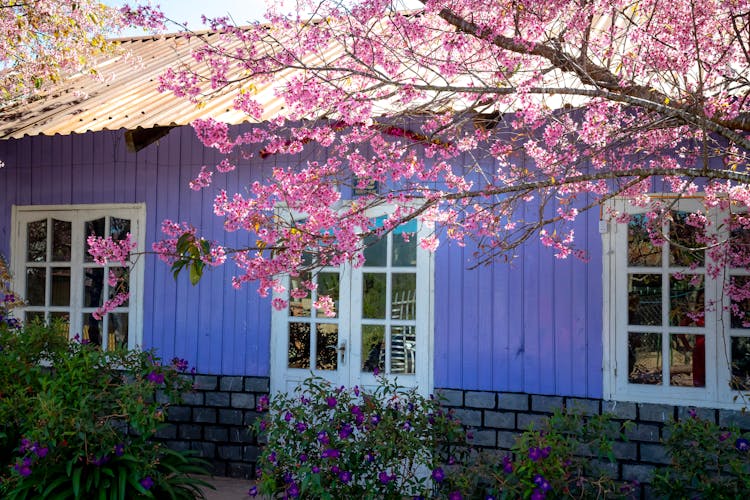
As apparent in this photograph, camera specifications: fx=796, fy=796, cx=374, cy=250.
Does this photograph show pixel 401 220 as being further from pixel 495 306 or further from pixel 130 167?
pixel 130 167

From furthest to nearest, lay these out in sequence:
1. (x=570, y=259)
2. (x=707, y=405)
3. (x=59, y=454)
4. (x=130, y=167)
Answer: (x=130, y=167) → (x=570, y=259) → (x=707, y=405) → (x=59, y=454)

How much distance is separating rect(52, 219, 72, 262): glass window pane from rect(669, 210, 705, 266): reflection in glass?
505cm

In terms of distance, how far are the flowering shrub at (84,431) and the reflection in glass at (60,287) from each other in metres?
1.98

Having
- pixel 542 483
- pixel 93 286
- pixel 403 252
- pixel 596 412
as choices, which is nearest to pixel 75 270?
pixel 93 286

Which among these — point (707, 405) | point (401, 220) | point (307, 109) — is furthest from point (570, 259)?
point (307, 109)

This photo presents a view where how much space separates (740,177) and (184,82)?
293 centimetres

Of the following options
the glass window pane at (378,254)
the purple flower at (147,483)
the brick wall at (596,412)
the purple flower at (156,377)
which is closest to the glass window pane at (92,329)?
the purple flower at (156,377)

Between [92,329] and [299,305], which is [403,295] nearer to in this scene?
[299,305]

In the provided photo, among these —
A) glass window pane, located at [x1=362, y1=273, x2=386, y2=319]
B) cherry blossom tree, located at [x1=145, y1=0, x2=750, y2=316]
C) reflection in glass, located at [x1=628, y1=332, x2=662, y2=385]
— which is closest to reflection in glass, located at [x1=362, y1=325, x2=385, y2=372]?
glass window pane, located at [x1=362, y1=273, x2=386, y2=319]

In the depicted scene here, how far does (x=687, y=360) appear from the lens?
5.49 metres

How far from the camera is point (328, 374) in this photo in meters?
Result: 6.30

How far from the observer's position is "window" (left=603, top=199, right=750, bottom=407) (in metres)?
5.37

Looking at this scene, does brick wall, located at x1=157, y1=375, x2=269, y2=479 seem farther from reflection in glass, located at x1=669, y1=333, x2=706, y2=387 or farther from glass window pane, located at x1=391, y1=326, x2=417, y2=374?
reflection in glass, located at x1=669, y1=333, x2=706, y2=387

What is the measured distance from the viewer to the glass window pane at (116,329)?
6922mm
